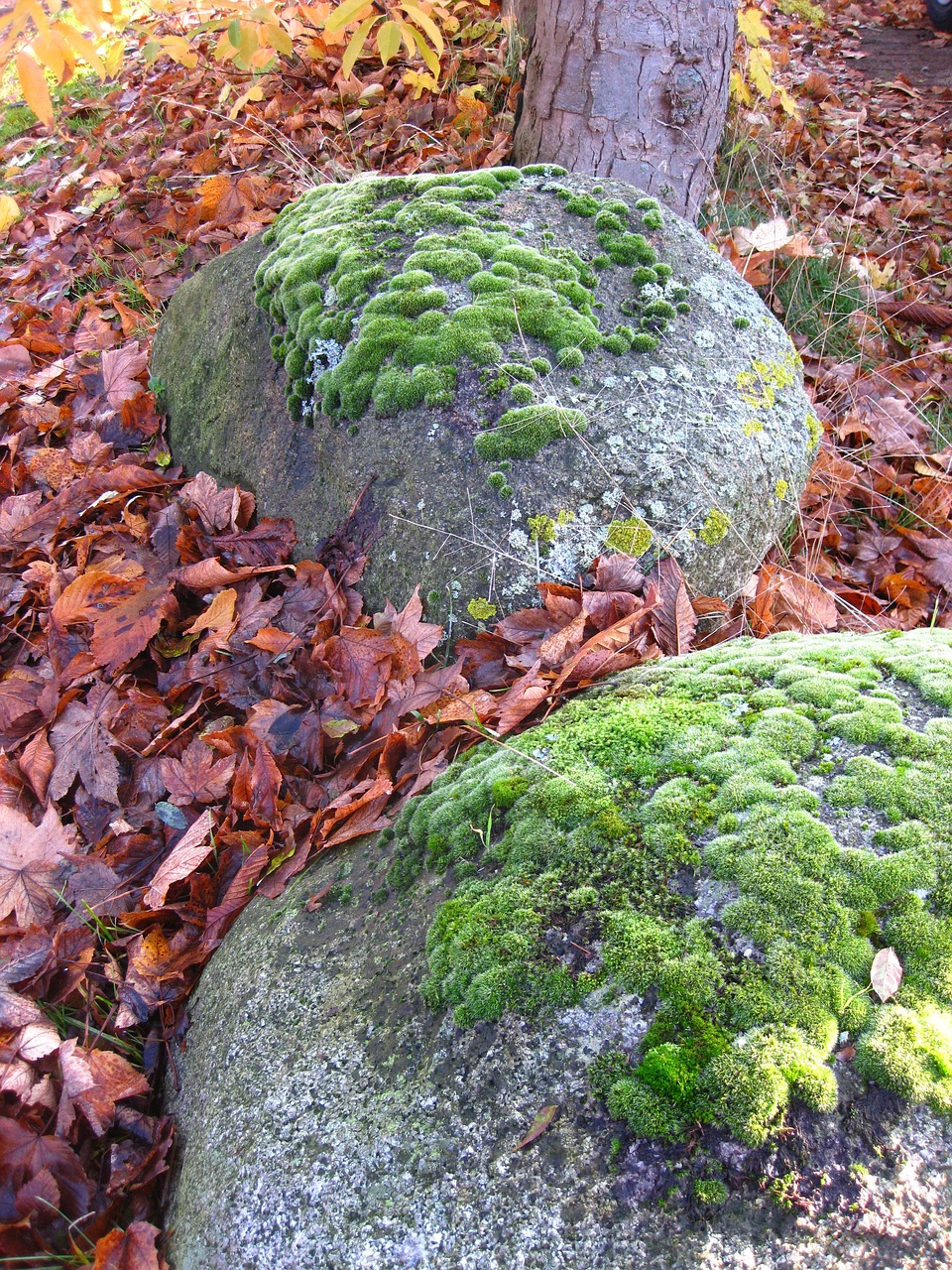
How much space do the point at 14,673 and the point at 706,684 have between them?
97.2 inches

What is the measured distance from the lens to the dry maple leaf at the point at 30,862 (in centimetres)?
229

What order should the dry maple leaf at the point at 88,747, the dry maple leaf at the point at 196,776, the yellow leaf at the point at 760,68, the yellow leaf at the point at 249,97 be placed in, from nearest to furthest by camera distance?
the dry maple leaf at the point at 196,776, the dry maple leaf at the point at 88,747, the yellow leaf at the point at 760,68, the yellow leaf at the point at 249,97

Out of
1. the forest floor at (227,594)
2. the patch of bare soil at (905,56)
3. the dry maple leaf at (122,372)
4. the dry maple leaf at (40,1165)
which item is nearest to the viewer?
the dry maple leaf at (40,1165)

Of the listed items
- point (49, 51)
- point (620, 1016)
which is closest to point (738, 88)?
point (49, 51)

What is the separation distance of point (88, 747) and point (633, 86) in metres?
4.27

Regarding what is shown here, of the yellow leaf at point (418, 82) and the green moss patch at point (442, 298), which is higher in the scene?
the yellow leaf at point (418, 82)

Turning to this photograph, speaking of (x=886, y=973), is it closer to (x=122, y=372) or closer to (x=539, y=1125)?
(x=539, y=1125)

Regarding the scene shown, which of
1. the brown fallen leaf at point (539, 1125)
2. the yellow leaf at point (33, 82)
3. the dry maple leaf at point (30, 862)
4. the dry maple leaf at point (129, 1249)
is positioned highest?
the yellow leaf at point (33, 82)

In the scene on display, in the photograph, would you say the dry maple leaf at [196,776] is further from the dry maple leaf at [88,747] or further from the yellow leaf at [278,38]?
the yellow leaf at [278,38]

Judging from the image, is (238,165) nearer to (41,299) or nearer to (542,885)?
(41,299)

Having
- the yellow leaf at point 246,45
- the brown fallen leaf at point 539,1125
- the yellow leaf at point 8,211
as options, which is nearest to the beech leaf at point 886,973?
the brown fallen leaf at point 539,1125

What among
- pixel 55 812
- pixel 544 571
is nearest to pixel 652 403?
pixel 544 571

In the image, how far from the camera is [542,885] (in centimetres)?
165

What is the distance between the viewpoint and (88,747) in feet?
8.87
